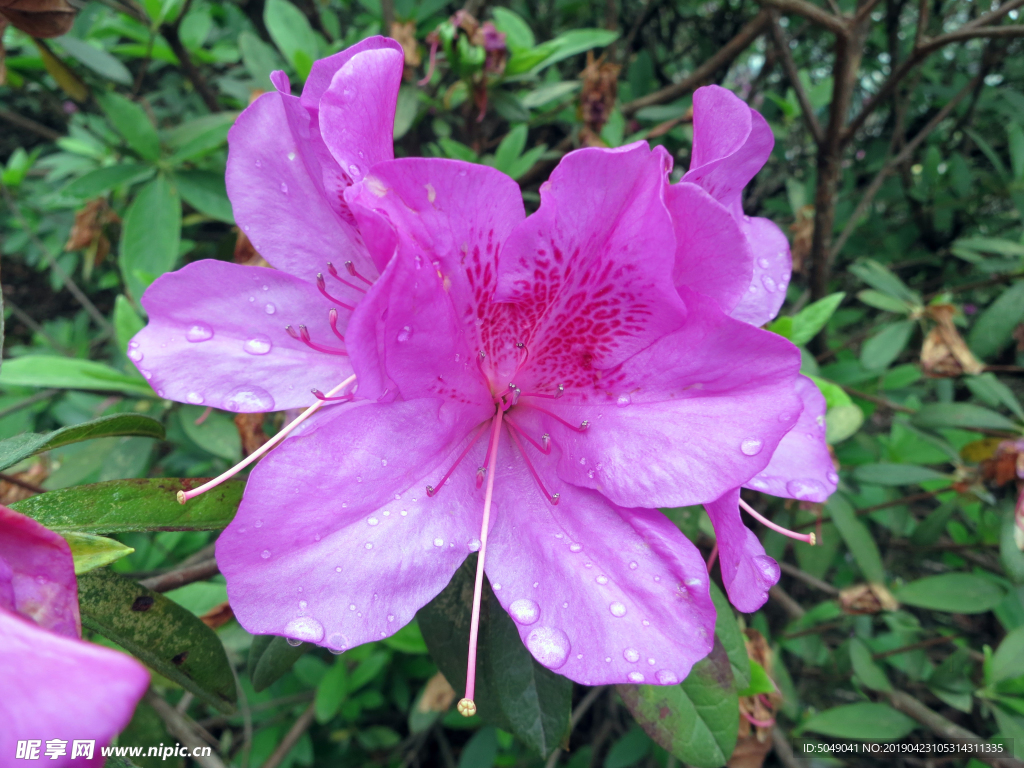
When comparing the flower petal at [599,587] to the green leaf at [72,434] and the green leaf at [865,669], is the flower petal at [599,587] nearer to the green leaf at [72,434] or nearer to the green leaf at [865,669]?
the green leaf at [72,434]

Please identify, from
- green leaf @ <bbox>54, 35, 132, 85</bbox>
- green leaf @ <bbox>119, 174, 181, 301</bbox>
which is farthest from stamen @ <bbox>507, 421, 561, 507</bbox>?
green leaf @ <bbox>54, 35, 132, 85</bbox>

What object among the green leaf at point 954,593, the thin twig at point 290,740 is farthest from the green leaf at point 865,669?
the thin twig at point 290,740

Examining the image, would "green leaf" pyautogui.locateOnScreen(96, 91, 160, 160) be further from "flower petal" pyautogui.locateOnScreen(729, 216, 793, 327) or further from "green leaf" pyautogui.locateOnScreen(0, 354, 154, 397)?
"flower petal" pyautogui.locateOnScreen(729, 216, 793, 327)

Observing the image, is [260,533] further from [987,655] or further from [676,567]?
[987,655]

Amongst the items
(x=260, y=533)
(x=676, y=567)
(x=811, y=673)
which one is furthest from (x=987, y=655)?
(x=260, y=533)

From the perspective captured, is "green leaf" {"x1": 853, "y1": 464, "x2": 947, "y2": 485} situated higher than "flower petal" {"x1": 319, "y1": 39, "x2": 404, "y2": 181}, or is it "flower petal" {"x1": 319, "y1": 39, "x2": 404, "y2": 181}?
"flower petal" {"x1": 319, "y1": 39, "x2": 404, "y2": 181}

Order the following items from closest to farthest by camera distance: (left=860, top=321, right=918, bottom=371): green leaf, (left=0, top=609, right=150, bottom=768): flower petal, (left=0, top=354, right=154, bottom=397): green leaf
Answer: (left=0, top=609, right=150, bottom=768): flower petal < (left=0, top=354, right=154, bottom=397): green leaf < (left=860, top=321, right=918, bottom=371): green leaf

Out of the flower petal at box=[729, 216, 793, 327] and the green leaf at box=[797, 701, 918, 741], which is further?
the green leaf at box=[797, 701, 918, 741]
